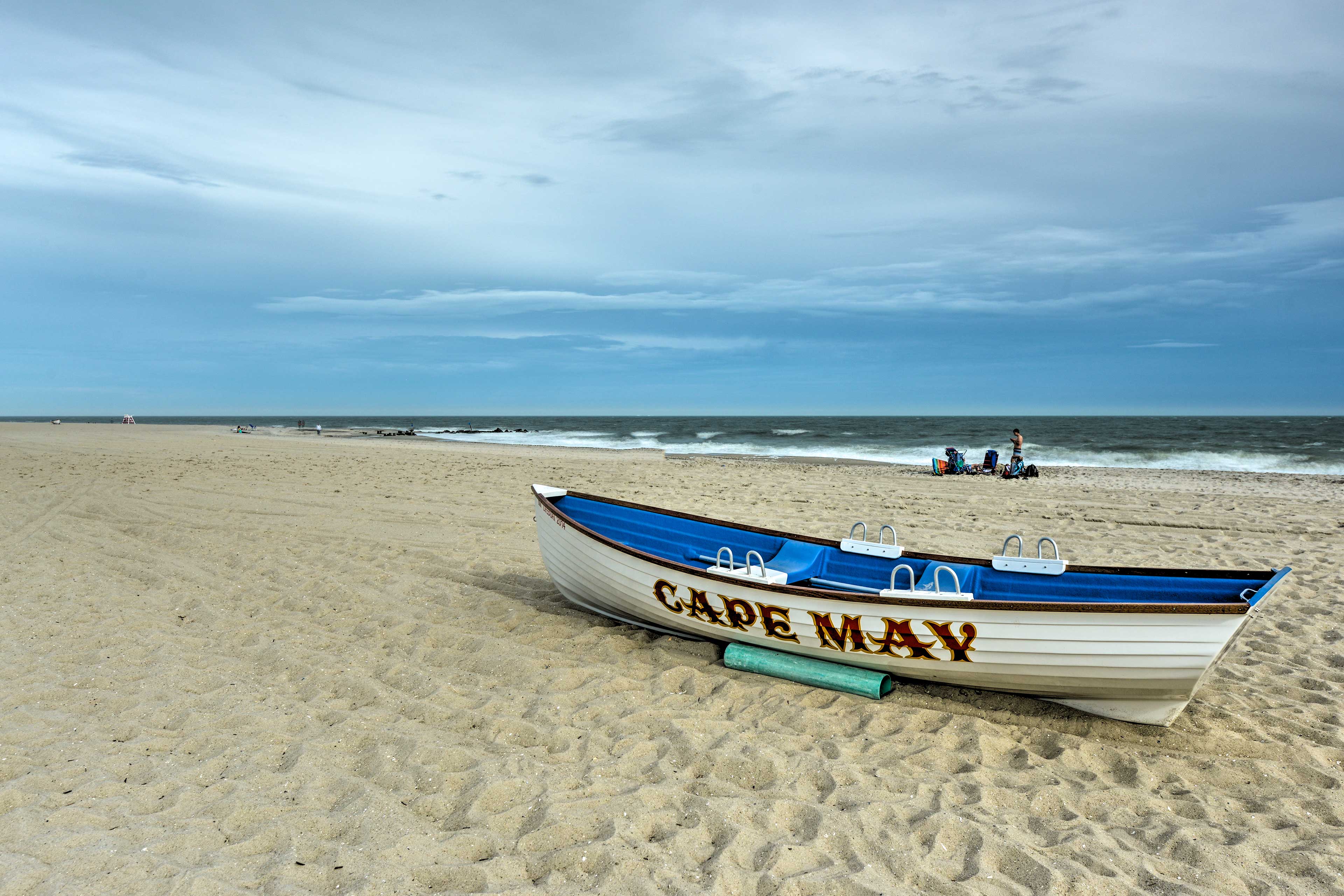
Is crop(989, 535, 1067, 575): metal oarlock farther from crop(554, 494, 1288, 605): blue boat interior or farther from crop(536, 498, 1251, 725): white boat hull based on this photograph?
crop(536, 498, 1251, 725): white boat hull

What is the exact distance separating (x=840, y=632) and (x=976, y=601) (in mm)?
967

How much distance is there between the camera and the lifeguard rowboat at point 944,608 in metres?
4.34

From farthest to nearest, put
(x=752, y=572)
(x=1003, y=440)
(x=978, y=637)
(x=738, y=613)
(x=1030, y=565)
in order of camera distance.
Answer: (x=1003, y=440) < (x=752, y=572) < (x=1030, y=565) < (x=738, y=613) < (x=978, y=637)

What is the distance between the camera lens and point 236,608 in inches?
274

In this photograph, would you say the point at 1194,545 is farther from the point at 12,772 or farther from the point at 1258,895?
the point at 12,772

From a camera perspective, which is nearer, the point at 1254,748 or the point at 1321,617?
the point at 1254,748

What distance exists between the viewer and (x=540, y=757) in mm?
4258

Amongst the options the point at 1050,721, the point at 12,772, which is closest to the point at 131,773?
the point at 12,772

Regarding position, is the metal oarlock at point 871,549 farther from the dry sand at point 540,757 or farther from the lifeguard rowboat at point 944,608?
the dry sand at point 540,757

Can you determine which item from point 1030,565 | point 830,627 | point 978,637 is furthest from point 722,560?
point 978,637

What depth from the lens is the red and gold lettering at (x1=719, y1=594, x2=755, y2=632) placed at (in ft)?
18.0

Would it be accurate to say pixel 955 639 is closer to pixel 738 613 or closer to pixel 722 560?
pixel 738 613

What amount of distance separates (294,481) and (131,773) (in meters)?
12.4

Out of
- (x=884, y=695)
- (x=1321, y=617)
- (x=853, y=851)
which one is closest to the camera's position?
(x=853, y=851)
